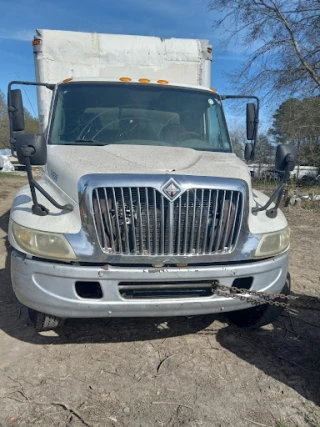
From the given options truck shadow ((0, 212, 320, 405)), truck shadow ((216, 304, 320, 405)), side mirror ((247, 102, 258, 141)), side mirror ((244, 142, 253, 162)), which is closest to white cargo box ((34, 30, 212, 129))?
side mirror ((247, 102, 258, 141))

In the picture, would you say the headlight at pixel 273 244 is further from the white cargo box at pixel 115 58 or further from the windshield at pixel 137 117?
the white cargo box at pixel 115 58

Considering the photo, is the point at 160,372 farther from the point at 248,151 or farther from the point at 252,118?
the point at 252,118

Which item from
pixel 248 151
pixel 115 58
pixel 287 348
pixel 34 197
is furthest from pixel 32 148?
pixel 115 58

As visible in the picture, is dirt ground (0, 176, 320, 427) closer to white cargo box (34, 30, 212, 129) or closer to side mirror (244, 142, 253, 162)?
side mirror (244, 142, 253, 162)

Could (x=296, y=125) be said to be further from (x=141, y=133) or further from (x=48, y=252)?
(x=48, y=252)

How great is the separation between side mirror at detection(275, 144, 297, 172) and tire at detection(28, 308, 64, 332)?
2.41 metres

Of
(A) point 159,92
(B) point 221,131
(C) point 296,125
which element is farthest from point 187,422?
(C) point 296,125

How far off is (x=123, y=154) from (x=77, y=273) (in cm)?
128

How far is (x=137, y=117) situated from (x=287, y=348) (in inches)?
113

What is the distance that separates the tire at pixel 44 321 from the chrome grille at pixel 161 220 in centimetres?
97

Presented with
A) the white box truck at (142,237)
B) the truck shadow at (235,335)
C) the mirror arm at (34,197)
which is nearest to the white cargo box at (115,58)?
the white box truck at (142,237)

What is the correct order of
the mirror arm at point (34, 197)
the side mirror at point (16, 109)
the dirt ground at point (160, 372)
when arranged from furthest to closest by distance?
the side mirror at point (16, 109)
the mirror arm at point (34, 197)
the dirt ground at point (160, 372)

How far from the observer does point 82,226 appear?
3.09 m

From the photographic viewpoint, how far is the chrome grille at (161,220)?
3061mm
